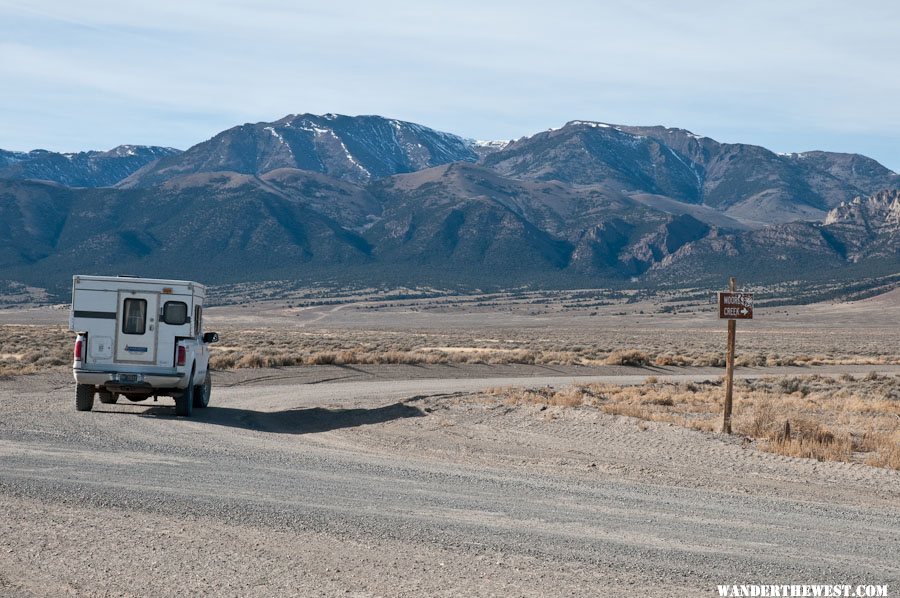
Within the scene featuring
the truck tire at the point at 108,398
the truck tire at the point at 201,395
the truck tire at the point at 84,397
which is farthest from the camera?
the truck tire at the point at 108,398

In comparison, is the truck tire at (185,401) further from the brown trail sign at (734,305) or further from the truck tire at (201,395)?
the brown trail sign at (734,305)

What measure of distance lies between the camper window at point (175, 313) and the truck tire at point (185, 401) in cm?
109

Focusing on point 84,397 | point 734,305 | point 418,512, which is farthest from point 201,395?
point 418,512

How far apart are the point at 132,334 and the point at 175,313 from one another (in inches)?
33.3

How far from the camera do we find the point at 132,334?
1894 cm

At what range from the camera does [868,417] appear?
72.8 ft

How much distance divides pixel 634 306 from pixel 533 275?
46.7 m

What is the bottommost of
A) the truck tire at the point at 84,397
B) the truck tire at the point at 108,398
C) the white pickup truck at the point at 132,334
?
the truck tire at the point at 108,398

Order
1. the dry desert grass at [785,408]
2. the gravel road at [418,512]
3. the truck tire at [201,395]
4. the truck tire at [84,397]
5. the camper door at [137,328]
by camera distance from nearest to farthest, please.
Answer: the gravel road at [418,512]
the dry desert grass at [785,408]
the camper door at [137,328]
the truck tire at [84,397]
the truck tire at [201,395]

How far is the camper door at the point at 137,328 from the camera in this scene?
1891cm

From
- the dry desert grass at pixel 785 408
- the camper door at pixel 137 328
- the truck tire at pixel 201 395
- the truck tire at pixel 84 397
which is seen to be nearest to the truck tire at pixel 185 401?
the camper door at pixel 137 328

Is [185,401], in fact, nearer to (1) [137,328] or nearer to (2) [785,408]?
(1) [137,328]

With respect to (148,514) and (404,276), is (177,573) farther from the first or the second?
(404,276)

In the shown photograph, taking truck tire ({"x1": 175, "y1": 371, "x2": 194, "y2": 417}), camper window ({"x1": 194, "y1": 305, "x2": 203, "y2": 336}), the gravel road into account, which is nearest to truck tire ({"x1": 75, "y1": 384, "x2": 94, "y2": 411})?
the gravel road
